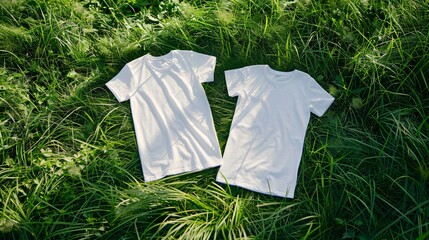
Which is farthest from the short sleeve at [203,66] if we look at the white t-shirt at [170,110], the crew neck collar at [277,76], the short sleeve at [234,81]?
the crew neck collar at [277,76]

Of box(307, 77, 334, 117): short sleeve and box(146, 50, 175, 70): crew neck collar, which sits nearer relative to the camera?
box(307, 77, 334, 117): short sleeve

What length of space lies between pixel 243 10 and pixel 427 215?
1834 mm

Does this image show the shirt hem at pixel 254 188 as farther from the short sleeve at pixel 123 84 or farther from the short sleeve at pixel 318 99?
the short sleeve at pixel 123 84

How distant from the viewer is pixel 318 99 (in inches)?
104

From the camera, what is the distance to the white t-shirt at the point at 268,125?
7.95 ft

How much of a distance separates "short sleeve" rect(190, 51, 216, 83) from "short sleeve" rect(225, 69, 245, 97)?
0.12 m

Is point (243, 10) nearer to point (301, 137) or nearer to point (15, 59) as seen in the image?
point (301, 137)

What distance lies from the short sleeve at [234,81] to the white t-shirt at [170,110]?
0.43ft

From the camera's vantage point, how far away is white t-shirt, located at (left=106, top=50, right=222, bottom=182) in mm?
2521

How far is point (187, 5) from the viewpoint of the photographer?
123 inches

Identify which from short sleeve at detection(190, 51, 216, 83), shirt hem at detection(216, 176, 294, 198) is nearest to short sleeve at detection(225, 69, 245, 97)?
short sleeve at detection(190, 51, 216, 83)

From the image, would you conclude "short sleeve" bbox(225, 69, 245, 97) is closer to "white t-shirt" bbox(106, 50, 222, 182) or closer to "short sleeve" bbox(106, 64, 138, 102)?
"white t-shirt" bbox(106, 50, 222, 182)

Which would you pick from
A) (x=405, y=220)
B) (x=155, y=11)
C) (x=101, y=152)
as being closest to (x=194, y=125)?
(x=101, y=152)

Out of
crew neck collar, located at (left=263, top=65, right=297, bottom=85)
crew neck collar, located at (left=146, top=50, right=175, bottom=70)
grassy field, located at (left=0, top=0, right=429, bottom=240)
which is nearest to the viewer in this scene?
grassy field, located at (left=0, top=0, right=429, bottom=240)
